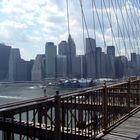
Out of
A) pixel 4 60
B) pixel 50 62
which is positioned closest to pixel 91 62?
pixel 50 62

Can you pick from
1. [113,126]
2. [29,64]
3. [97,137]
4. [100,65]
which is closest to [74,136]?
[97,137]

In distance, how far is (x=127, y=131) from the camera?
7.36 meters

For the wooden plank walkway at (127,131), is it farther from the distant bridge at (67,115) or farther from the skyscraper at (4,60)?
the skyscraper at (4,60)

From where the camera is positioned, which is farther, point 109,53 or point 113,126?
point 109,53

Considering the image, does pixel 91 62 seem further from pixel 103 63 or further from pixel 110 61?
pixel 110 61

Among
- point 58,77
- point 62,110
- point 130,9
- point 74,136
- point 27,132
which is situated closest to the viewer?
point 27,132

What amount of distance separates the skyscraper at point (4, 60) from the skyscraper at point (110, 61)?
53.3ft

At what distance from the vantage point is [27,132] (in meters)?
4.27

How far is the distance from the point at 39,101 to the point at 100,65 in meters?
15.3

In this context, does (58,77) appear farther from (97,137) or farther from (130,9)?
(97,137)

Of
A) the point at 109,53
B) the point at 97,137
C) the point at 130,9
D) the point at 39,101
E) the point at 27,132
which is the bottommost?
the point at 97,137

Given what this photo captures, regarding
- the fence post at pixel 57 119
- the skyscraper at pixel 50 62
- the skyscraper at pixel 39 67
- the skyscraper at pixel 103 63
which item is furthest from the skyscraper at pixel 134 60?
the fence post at pixel 57 119

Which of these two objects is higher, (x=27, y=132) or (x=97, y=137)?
(x=27, y=132)

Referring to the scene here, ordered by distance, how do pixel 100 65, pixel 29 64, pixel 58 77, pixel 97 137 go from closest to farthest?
pixel 97 137
pixel 100 65
pixel 58 77
pixel 29 64
